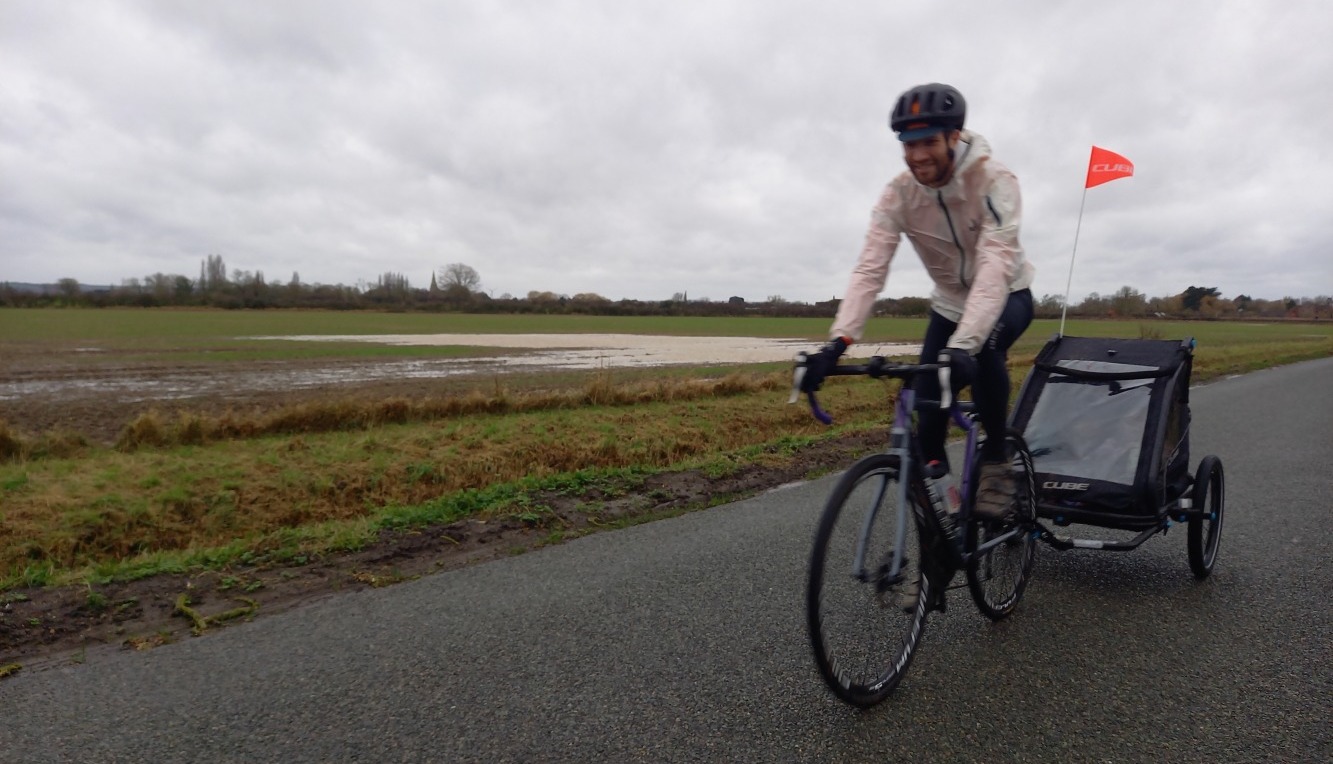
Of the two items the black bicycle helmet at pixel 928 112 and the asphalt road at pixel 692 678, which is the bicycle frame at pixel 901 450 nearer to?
the asphalt road at pixel 692 678

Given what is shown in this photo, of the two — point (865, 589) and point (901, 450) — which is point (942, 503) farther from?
point (865, 589)

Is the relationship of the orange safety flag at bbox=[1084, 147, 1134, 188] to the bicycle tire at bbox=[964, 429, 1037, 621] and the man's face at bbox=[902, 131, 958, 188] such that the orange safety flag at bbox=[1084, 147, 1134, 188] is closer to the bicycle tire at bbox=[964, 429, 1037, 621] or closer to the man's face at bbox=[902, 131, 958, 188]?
the bicycle tire at bbox=[964, 429, 1037, 621]

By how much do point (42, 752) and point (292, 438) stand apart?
24.1 ft

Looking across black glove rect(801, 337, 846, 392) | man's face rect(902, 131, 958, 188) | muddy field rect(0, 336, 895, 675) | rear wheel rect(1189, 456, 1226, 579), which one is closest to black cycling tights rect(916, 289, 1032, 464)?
black glove rect(801, 337, 846, 392)

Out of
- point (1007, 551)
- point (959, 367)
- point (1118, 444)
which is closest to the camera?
point (959, 367)

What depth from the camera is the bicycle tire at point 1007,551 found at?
3.51m

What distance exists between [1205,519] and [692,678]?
10.7 ft

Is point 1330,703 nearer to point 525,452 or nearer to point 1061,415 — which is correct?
point 1061,415

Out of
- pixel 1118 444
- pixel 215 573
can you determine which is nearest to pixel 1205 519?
pixel 1118 444

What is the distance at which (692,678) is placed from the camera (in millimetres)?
3137

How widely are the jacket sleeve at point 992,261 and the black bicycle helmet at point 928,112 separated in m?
0.35

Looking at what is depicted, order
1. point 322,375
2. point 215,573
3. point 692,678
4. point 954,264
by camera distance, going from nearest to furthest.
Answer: point 692,678 → point 954,264 → point 215,573 → point 322,375

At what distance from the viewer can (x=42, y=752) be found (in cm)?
264

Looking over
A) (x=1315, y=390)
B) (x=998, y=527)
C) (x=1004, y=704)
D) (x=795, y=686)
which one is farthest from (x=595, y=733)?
(x=1315, y=390)
